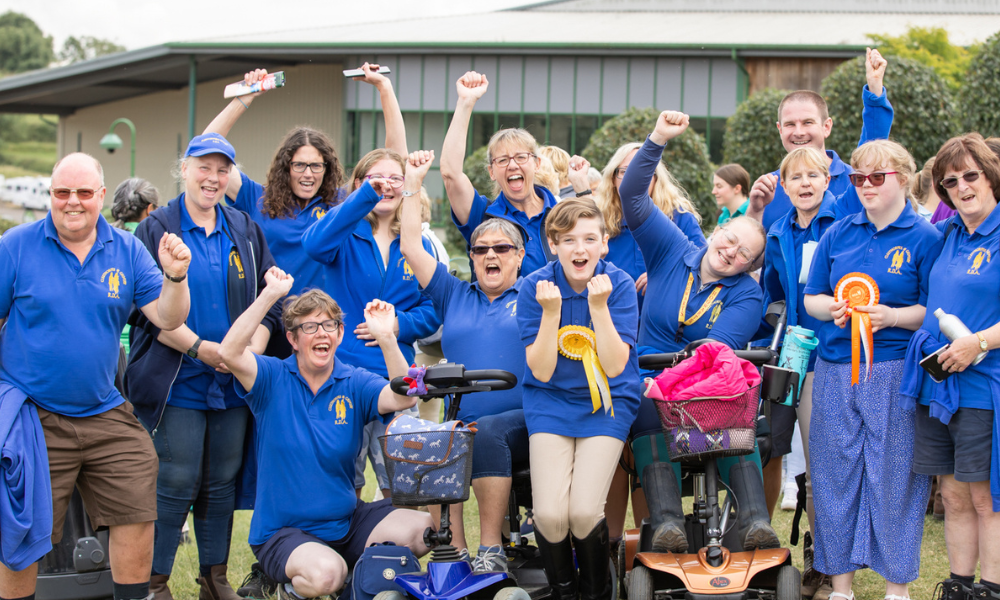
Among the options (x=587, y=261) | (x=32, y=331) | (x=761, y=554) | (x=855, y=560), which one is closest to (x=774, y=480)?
(x=855, y=560)

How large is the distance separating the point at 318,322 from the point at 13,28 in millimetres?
96976

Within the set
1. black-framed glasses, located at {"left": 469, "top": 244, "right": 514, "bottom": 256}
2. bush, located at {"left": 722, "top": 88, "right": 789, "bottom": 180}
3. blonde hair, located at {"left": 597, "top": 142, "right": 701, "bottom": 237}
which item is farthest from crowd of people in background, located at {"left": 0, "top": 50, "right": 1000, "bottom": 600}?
bush, located at {"left": 722, "top": 88, "right": 789, "bottom": 180}

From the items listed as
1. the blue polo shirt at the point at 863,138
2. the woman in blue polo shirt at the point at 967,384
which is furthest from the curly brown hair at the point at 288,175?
the woman in blue polo shirt at the point at 967,384

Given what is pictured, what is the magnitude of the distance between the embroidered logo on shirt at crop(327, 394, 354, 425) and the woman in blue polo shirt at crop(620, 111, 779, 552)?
1.45 meters

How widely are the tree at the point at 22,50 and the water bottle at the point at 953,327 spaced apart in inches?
3641

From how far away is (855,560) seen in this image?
4453 mm

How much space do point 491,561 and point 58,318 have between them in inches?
88.2

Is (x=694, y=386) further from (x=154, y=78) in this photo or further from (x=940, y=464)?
(x=154, y=78)

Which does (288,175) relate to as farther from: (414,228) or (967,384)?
(967,384)

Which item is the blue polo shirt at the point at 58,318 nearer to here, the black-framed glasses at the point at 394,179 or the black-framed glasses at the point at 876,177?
the black-framed glasses at the point at 394,179

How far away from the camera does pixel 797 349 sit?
15.5 feet

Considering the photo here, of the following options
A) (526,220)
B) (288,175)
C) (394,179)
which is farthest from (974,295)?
(288,175)

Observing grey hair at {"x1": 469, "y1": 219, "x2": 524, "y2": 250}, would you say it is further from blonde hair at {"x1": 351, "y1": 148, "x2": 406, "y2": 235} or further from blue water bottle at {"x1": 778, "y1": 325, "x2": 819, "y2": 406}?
blue water bottle at {"x1": 778, "y1": 325, "x2": 819, "y2": 406}

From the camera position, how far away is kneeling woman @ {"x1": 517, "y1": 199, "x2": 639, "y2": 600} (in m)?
4.25
